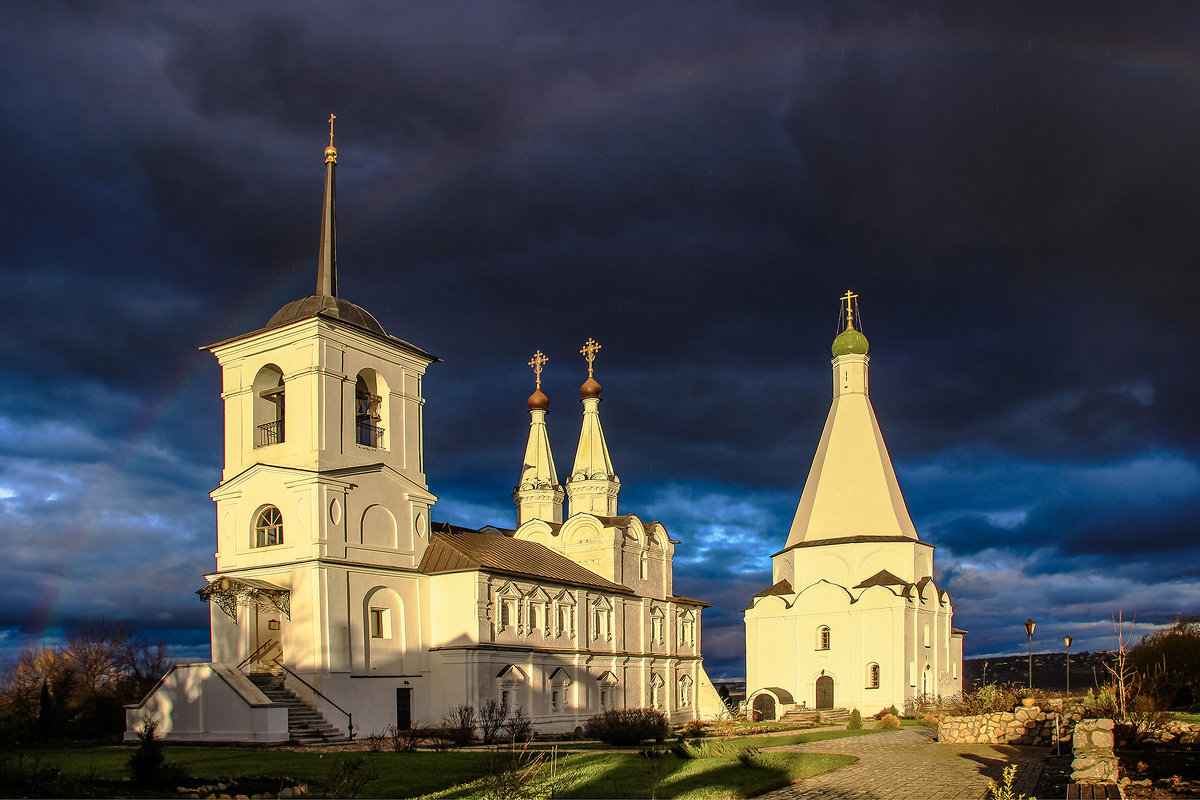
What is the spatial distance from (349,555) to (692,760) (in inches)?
464

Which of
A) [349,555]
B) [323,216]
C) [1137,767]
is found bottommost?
[1137,767]

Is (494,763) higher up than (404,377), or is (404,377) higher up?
(404,377)

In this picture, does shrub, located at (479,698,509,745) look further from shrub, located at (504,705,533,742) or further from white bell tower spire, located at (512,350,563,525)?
white bell tower spire, located at (512,350,563,525)

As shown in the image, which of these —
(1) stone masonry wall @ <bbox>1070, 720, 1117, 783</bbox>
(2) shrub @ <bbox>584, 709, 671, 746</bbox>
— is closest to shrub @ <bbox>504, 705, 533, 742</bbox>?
(2) shrub @ <bbox>584, 709, 671, 746</bbox>

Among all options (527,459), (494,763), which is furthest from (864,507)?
(494,763)

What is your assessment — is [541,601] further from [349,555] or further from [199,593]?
[199,593]

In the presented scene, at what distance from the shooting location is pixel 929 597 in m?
41.5

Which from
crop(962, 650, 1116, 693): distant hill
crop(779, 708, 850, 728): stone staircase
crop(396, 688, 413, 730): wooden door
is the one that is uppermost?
crop(396, 688, 413, 730): wooden door

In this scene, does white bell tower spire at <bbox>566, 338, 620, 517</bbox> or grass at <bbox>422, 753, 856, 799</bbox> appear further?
white bell tower spire at <bbox>566, 338, 620, 517</bbox>

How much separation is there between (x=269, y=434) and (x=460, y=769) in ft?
48.9

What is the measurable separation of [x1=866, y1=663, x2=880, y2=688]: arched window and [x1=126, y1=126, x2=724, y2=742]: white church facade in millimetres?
11893

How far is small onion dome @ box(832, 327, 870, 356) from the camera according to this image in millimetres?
46188

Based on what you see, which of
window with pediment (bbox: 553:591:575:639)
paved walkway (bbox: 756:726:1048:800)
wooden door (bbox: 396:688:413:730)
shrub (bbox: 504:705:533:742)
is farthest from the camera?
window with pediment (bbox: 553:591:575:639)

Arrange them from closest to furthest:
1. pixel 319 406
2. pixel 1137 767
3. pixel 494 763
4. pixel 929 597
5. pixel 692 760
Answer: pixel 494 763 → pixel 1137 767 → pixel 692 760 → pixel 319 406 → pixel 929 597
